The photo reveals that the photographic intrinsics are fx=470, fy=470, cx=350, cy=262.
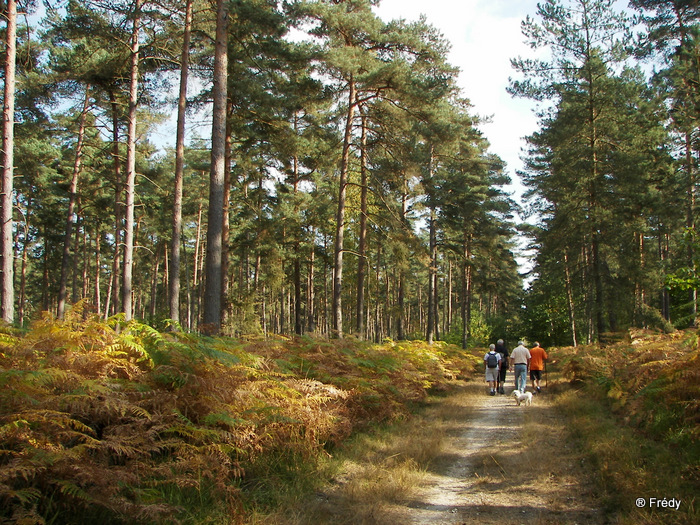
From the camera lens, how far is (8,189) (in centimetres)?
1057

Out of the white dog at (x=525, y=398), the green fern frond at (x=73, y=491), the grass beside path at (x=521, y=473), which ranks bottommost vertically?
the white dog at (x=525, y=398)

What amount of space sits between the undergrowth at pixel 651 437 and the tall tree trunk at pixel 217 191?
804cm

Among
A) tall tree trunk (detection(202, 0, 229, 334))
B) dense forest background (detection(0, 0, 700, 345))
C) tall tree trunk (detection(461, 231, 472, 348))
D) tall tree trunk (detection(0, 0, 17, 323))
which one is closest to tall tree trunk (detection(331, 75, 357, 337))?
dense forest background (detection(0, 0, 700, 345))

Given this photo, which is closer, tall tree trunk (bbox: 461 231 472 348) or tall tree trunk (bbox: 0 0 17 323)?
tall tree trunk (bbox: 0 0 17 323)

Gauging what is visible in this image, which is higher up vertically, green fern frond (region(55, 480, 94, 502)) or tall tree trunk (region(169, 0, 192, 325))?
tall tree trunk (region(169, 0, 192, 325))

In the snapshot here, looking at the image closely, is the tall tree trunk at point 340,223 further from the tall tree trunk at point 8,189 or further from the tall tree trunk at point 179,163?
the tall tree trunk at point 8,189

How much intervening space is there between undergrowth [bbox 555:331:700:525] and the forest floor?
1.01 ft

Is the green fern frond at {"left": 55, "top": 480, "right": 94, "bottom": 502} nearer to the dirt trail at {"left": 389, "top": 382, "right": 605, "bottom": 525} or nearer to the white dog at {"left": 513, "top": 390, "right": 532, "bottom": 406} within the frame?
the dirt trail at {"left": 389, "top": 382, "right": 605, "bottom": 525}

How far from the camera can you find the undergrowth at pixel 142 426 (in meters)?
3.54

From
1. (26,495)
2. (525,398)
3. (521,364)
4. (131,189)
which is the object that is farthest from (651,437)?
(131,189)

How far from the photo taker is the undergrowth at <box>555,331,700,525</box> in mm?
4848

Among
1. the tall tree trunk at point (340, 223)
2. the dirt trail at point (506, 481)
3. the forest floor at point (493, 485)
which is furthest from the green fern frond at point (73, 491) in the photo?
the tall tree trunk at point (340, 223)

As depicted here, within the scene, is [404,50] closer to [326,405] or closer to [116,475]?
[326,405]

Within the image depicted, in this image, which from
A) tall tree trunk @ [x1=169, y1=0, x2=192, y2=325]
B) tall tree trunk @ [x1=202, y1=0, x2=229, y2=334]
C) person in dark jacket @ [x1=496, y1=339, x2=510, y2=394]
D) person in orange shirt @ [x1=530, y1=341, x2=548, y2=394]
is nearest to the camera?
tall tree trunk @ [x1=202, y1=0, x2=229, y2=334]
